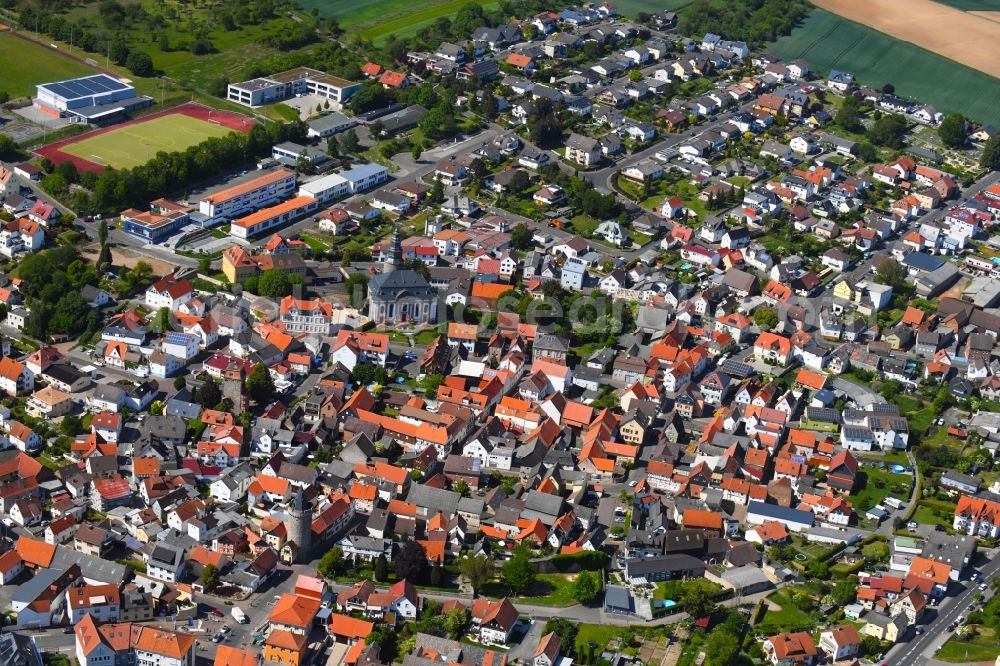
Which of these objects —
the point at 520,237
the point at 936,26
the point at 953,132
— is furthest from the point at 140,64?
the point at 936,26

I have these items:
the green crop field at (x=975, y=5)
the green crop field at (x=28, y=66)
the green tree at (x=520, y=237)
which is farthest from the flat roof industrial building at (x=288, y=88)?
the green crop field at (x=975, y=5)

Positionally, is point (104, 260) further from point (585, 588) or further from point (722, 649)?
point (722, 649)

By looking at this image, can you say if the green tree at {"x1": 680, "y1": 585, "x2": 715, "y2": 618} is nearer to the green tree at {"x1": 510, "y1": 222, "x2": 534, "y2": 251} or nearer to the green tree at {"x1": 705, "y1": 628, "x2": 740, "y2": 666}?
the green tree at {"x1": 705, "y1": 628, "x2": 740, "y2": 666}

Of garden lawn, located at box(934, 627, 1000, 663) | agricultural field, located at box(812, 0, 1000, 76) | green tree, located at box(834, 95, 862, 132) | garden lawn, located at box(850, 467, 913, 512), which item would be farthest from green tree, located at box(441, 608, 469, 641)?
agricultural field, located at box(812, 0, 1000, 76)

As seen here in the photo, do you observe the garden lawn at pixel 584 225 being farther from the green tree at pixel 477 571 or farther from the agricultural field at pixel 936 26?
the agricultural field at pixel 936 26

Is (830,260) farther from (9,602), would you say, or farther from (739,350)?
(9,602)
